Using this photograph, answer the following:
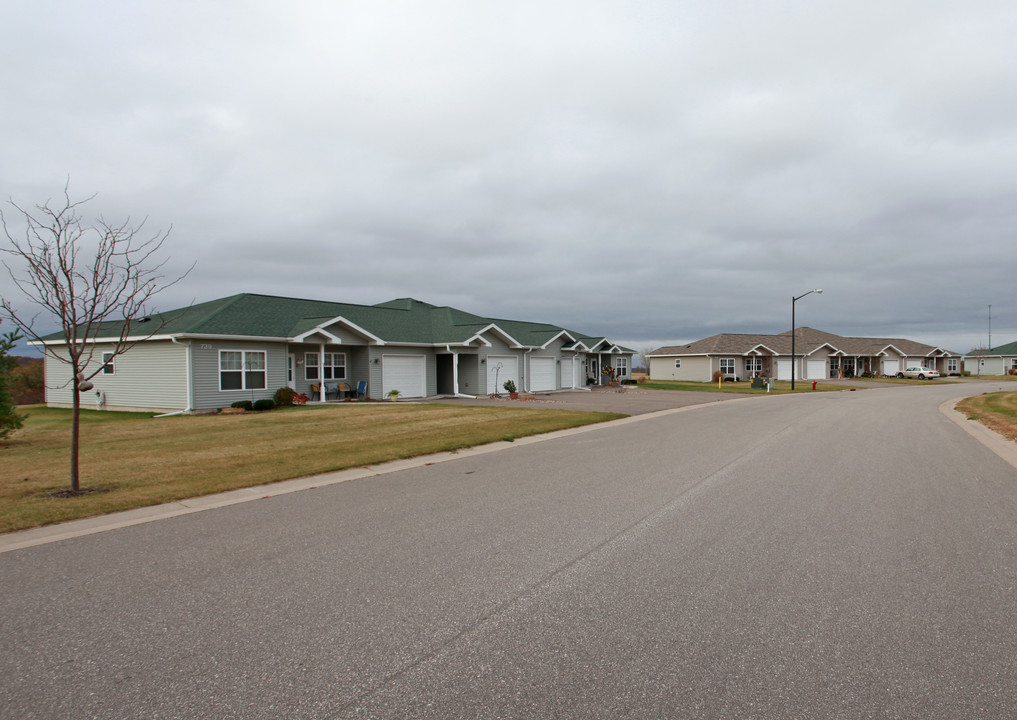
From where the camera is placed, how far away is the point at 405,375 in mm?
32531

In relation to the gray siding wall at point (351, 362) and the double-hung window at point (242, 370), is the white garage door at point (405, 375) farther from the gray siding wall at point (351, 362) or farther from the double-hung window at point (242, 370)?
the double-hung window at point (242, 370)

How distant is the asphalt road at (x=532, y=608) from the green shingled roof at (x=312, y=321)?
56.0 ft

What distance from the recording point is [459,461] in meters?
12.0

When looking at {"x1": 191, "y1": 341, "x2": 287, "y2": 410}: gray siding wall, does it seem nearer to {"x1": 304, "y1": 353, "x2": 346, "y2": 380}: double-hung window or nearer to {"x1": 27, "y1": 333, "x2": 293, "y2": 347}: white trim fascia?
{"x1": 27, "y1": 333, "x2": 293, "y2": 347}: white trim fascia

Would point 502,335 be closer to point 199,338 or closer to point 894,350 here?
point 199,338

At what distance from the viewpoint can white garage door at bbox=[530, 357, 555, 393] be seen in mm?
40094

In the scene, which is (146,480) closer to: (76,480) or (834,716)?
(76,480)

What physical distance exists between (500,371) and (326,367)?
423 inches

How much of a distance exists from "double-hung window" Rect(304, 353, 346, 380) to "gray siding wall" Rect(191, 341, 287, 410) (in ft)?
7.37

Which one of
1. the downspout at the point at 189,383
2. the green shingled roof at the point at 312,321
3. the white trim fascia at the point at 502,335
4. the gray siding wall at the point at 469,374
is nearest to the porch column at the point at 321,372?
the green shingled roof at the point at 312,321

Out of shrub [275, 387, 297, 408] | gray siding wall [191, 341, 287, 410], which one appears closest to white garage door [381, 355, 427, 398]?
shrub [275, 387, 297, 408]

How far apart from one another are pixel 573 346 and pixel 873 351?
50.5m

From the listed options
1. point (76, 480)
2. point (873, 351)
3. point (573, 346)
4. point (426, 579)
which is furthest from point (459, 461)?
point (873, 351)

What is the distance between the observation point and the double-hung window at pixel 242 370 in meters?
24.8
